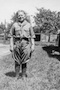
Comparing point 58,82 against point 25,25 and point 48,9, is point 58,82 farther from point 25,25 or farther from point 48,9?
point 48,9

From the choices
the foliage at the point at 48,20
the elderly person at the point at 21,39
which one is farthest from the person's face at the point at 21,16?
the foliage at the point at 48,20

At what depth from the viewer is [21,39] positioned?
3957mm

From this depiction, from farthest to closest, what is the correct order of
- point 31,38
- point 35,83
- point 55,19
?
point 55,19, point 31,38, point 35,83

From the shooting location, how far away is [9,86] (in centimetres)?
359

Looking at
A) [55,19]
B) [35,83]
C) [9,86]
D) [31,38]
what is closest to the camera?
[9,86]

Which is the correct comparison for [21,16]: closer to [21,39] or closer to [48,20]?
[21,39]

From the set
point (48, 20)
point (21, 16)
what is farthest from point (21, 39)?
point (48, 20)

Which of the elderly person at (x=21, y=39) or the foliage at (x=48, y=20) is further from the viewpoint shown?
the foliage at (x=48, y=20)

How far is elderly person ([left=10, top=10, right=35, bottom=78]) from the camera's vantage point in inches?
155

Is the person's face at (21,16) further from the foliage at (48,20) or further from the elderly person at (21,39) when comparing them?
the foliage at (48,20)

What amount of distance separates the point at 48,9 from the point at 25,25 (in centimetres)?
1660

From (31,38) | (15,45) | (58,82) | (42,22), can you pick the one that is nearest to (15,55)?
(15,45)

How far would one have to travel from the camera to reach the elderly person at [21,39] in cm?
395

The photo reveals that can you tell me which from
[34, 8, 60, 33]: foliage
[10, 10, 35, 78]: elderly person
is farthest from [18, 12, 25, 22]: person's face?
[34, 8, 60, 33]: foliage
